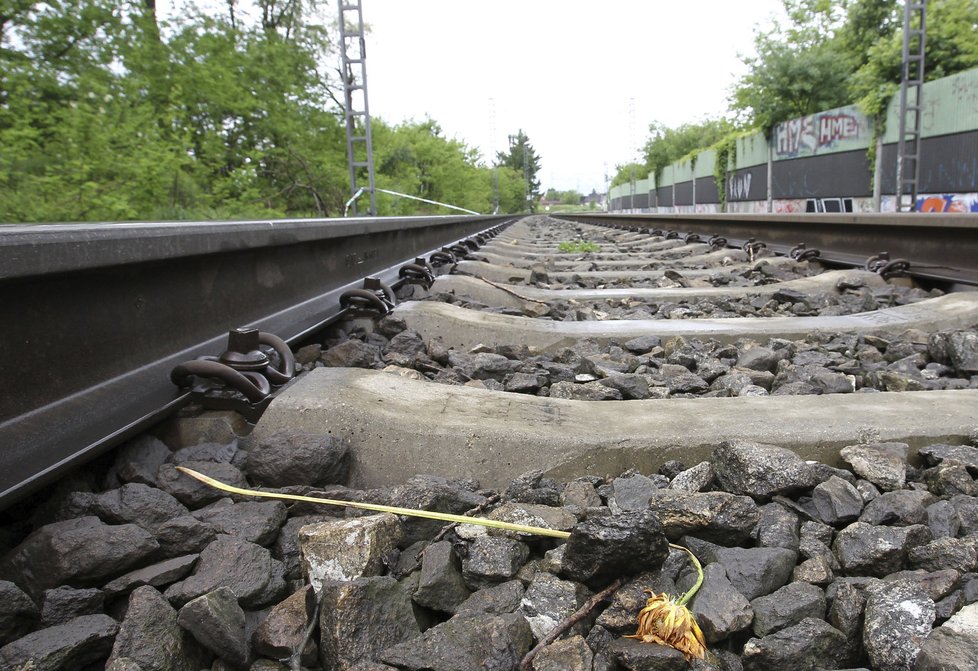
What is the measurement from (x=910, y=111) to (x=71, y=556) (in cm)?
2200

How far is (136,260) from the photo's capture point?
1.61 metres

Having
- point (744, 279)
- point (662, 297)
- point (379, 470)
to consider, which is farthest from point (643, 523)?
point (744, 279)

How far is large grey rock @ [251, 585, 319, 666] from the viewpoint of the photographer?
3.42 feet

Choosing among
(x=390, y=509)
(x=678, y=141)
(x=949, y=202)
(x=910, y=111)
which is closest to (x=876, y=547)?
Answer: (x=390, y=509)

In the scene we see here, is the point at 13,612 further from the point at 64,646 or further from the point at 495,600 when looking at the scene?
the point at 495,600

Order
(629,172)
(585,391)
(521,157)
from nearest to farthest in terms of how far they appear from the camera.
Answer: (585,391)
(629,172)
(521,157)

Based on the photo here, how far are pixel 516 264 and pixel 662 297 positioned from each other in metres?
3.24

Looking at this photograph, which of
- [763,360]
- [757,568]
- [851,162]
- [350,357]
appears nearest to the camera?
[757,568]

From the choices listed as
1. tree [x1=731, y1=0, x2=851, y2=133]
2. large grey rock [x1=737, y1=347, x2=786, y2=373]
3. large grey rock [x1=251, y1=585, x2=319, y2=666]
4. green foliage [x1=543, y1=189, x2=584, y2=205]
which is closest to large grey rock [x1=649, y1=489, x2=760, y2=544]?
large grey rock [x1=251, y1=585, x2=319, y2=666]

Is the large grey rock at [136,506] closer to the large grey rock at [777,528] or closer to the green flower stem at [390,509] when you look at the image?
the green flower stem at [390,509]

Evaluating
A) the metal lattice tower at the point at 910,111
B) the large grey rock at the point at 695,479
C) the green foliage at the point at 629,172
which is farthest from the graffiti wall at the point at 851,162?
the green foliage at the point at 629,172

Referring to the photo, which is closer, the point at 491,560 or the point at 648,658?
the point at 648,658

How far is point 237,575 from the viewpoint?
1157 mm

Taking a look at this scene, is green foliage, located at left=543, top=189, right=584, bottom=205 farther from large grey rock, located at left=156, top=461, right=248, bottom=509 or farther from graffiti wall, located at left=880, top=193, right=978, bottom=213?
large grey rock, located at left=156, top=461, right=248, bottom=509
